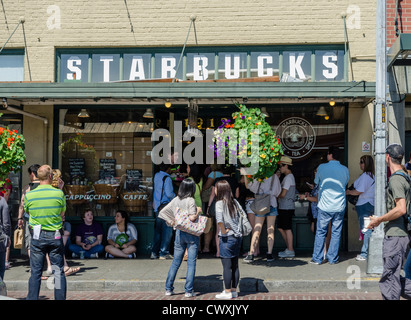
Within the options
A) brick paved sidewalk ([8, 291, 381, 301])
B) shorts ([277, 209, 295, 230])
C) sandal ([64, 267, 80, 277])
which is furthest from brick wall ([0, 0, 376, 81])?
brick paved sidewalk ([8, 291, 381, 301])

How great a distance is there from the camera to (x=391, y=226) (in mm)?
6242

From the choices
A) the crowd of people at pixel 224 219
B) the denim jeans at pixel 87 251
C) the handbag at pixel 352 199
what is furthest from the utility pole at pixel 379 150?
the denim jeans at pixel 87 251

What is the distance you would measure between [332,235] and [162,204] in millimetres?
3332

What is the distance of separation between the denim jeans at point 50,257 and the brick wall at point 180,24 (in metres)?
5.63

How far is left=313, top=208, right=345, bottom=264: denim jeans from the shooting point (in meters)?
9.59

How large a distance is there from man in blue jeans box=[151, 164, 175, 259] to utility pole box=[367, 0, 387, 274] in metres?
3.93

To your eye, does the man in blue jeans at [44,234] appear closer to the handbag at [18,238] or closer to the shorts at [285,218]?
the handbag at [18,238]

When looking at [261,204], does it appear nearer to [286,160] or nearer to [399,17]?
[286,160]

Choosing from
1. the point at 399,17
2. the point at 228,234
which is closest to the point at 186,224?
the point at 228,234

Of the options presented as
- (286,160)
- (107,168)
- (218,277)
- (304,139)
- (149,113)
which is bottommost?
(218,277)

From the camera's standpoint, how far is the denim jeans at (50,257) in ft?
22.1

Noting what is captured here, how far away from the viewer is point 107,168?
451 inches

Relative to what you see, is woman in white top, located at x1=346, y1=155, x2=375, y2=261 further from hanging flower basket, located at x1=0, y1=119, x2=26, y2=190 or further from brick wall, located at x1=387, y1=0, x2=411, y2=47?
hanging flower basket, located at x1=0, y1=119, x2=26, y2=190

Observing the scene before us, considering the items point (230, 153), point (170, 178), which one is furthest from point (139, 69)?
point (230, 153)
